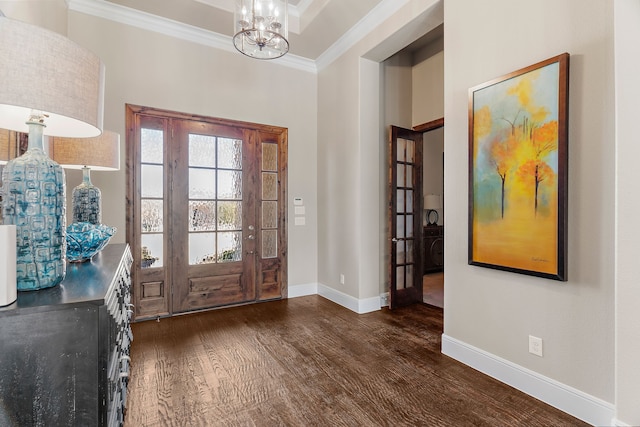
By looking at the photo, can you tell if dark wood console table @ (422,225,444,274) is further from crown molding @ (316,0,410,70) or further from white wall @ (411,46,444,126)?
crown molding @ (316,0,410,70)

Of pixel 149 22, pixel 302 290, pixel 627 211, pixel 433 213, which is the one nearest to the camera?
pixel 627 211

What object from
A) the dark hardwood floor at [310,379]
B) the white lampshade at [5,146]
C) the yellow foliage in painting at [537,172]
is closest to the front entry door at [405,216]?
the dark hardwood floor at [310,379]

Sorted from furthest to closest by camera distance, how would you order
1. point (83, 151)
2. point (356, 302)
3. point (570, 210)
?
1. point (356, 302)
2. point (83, 151)
3. point (570, 210)

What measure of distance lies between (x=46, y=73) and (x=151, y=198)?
293 centimetres

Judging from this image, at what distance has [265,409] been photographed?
2049 mm

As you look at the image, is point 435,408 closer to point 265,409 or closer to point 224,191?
point 265,409

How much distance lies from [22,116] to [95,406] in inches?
46.4

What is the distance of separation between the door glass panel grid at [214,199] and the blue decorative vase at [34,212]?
110 inches

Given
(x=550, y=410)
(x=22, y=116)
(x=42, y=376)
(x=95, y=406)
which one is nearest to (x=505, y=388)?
(x=550, y=410)

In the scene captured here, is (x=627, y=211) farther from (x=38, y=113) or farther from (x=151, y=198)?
(x=151, y=198)

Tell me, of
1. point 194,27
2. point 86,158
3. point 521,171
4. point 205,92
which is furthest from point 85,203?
point 521,171

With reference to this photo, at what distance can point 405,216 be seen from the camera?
13.8ft

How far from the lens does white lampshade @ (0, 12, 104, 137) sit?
941mm

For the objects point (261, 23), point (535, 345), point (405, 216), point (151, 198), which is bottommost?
point (535, 345)
